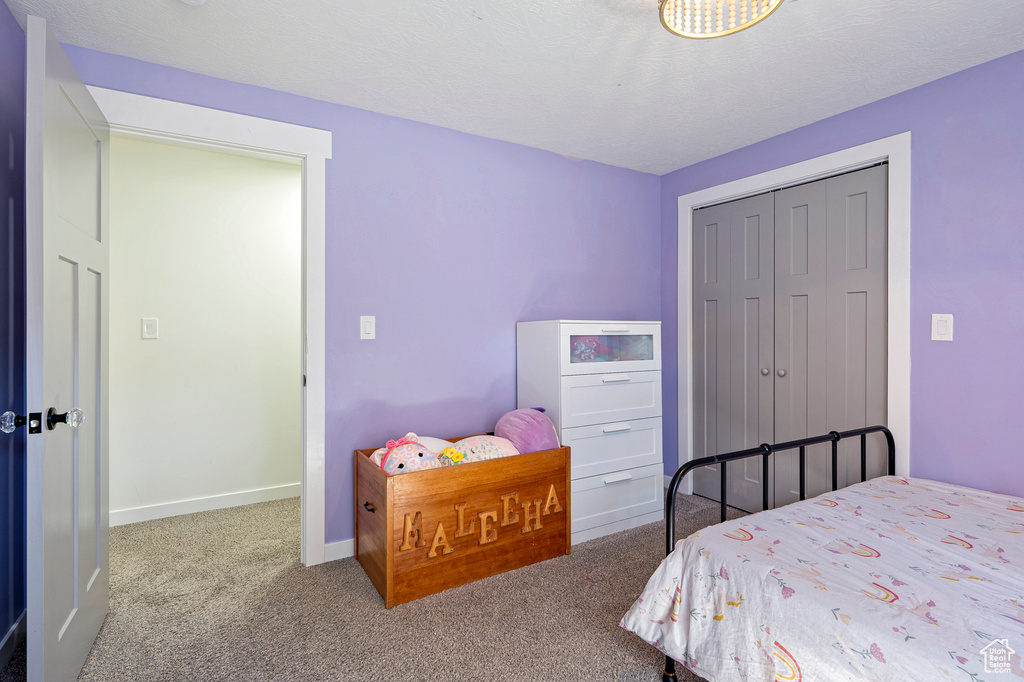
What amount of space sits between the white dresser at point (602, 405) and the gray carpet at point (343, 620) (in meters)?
0.24

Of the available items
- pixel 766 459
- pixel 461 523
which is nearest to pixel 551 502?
pixel 461 523

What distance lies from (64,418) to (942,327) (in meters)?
3.29

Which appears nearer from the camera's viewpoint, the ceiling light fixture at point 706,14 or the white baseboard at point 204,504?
the ceiling light fixture at point 706,14

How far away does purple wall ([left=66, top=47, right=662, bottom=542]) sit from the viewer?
2521 mm

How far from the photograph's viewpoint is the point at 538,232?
3.14 m

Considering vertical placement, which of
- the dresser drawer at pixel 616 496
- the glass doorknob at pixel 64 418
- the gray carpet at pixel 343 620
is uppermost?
the glass doorknob at pixel 64 418

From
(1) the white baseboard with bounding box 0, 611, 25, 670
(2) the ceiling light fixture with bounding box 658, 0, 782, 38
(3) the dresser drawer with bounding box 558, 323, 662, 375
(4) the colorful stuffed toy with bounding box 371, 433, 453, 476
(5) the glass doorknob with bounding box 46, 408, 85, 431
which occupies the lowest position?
(1) the white baseboard with bounding box 0, 611, 25, 670

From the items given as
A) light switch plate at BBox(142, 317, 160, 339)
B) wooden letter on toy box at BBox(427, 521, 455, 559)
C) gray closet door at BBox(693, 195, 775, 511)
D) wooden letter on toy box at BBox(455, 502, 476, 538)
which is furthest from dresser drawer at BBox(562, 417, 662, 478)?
light switch plate at BBox(142, 317, 160, 339)

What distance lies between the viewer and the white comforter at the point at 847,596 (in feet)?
3.52

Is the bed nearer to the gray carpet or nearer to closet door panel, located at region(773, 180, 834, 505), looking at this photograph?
the gray carpet

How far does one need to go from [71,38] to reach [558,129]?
213cm

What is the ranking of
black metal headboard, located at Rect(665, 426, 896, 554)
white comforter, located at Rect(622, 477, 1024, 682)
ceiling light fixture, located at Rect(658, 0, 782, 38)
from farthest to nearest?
black metal headboard, located at Rect(665, 426, 896, 554)
ceiling light fixture, located at Rect(658, 0, 782, 38)
white comforter, located at Rect(622, 477, 1024, 682)

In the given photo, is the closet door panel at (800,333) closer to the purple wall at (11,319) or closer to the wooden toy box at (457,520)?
the wooden toy box at (457,520)

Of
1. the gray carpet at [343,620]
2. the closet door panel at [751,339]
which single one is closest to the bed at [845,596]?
the gray carpet at [343,620]
